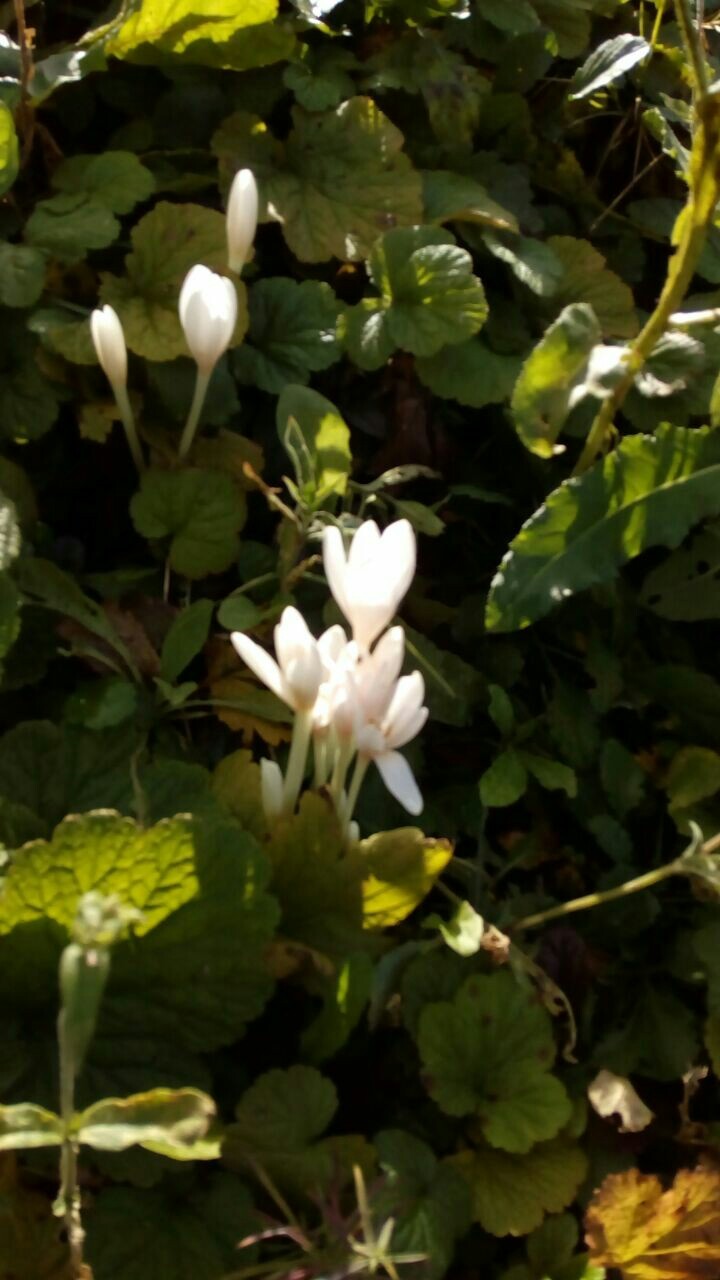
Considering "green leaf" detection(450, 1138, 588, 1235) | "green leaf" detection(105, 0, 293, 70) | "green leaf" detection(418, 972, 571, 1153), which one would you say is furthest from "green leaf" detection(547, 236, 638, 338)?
"green leaf" detection(450, 1138, 588, 1235)

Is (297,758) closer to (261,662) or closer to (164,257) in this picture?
(261,662)

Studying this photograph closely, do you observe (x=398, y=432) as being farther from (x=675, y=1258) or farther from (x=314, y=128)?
(x=675, y=1258)

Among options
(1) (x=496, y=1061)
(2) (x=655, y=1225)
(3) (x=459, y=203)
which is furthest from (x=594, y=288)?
(2) (x=655, y=1225)

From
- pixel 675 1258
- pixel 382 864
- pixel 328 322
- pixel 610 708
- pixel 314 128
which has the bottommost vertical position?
pixel 675 1258

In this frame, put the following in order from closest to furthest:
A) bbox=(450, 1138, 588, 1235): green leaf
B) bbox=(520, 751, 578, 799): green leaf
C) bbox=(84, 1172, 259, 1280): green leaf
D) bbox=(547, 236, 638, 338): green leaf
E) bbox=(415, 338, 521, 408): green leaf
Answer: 1. bbox=(84, 1172, 259, 1280): green leaf
2. bbox=(450, 1138, 588, 1235): green leaf
3. bbox=(520, 751, 578, 799): green leaf
4. bbox=(415, 338, 521, 408): green leaf
5. bbox=(547, 236, 638, 338): green leaf

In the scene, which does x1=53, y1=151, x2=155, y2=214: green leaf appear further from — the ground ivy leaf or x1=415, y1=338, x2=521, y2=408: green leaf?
the ground ivy leaf

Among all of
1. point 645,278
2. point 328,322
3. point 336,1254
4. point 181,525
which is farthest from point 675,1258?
point 645,278

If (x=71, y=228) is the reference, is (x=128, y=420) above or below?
below
